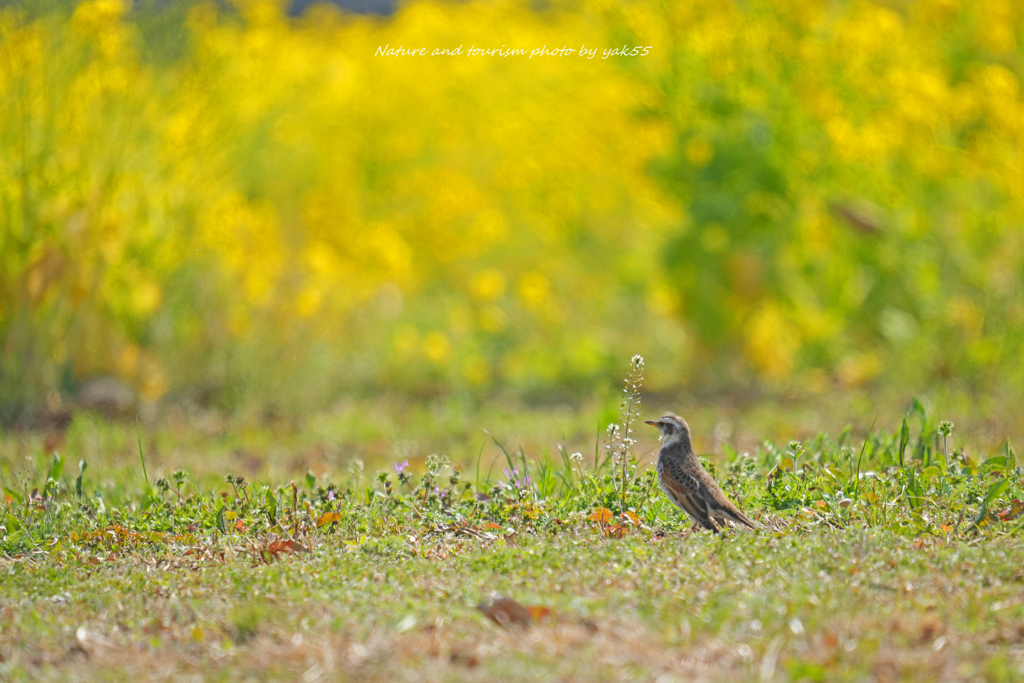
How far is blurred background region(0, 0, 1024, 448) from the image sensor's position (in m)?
6.73

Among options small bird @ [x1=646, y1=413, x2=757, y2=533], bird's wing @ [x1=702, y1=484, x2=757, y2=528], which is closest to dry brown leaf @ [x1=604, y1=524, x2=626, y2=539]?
small bird @ [x1=646, y1=413, x2=757, y2=533]

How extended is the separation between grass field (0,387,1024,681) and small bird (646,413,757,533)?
0.11 metres

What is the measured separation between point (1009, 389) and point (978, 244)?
3.37 feet

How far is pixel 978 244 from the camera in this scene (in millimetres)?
7105

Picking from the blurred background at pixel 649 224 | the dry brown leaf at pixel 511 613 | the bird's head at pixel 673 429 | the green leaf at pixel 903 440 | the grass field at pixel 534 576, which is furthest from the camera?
the blurred background at pixel 649 224

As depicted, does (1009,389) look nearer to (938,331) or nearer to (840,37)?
(938,331)

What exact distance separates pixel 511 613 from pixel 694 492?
99cm

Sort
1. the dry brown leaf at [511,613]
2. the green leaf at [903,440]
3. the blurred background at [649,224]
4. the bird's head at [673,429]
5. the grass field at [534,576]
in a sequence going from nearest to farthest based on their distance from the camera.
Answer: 1. the grass field at [534,576]
2. the dry brown leaf at [511,613]
3. the bird's head at [673,429]
4. the green leaf at [903,440]
5. the blurred background at [649,224]

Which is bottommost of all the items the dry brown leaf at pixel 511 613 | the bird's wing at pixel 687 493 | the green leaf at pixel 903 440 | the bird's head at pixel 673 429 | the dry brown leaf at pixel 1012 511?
the dry brown leaf at pixel 511 613

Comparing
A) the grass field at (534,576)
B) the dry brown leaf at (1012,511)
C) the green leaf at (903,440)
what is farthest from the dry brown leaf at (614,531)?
the dry brown leaf at (1012,511)

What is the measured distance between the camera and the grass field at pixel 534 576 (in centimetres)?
254

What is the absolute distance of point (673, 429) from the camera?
3.84m

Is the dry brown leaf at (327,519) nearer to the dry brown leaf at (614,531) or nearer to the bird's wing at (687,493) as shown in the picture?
the dry brown leaf at (614,531)

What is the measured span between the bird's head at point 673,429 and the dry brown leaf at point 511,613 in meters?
1.16
